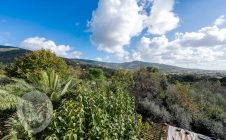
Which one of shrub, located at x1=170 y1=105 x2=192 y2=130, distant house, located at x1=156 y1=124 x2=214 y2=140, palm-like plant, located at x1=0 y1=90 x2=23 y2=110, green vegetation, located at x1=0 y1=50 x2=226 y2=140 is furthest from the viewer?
shrub, located at x1=170 y1=105 x2=192 y2=130

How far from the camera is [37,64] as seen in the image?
12117mm

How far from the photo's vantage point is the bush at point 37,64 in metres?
12.0

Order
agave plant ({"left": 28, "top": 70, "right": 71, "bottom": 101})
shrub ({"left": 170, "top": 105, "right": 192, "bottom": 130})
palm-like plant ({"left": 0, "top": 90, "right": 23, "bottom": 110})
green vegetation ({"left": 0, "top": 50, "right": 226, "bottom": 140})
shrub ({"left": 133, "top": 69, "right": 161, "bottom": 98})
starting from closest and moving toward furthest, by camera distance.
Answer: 1. green vegetation ({"left": 0, "top": 50, "right": 226, "bottom": 140})
2. palm-like plant ({"left": 0, "top": 90, "right": 23, "bottom": 110})
3. agave plant ({"left": 28, "top": 70, "right": 71, "bottom": 101})
4. shrub ({"left": 170, "top": 105, "right": 192, "bottom": 130})
5. shrub ({"left": 133, "top": 69, "right": 161, "bottom": 98})

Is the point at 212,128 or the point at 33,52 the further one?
the point at 33,52

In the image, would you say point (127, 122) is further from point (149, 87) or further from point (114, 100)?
point (149, 87)

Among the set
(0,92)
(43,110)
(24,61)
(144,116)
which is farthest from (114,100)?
(24,61)

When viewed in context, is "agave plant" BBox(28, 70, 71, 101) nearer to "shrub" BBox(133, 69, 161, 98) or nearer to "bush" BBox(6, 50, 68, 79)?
"bush" BBox(6, 50, 68, 79)

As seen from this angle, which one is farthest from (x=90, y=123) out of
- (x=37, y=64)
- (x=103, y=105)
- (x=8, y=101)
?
(x=37, y=64)

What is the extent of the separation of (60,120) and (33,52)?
348 inches

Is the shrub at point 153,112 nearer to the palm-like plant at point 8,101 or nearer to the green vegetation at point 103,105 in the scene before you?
the green vegetation at point 103,105

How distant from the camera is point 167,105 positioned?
11711 millimetres

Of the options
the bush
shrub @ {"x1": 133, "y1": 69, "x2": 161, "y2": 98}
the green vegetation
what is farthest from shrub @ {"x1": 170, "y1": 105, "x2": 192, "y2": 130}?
the bush

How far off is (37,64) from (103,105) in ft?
22.1

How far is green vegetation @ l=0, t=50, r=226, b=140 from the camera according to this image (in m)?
5.22
